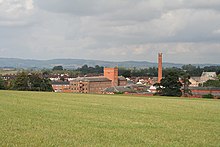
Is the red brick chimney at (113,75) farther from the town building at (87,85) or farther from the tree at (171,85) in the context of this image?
the tree at (171,85)

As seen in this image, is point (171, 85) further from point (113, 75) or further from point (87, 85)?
point (113, 75)

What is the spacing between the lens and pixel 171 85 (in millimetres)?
78500

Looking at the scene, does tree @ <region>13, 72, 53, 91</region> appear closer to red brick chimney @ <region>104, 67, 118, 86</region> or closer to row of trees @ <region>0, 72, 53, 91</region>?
row of trees @ <region>0, 72, 53, 91</region>

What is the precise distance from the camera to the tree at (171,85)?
7801cm

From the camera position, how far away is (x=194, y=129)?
59.0 feet

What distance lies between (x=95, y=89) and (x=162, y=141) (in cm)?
13230

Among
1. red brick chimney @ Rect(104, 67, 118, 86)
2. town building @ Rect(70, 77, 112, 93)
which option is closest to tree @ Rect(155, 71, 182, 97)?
town building @ Rect(70, 77, 112, 93)

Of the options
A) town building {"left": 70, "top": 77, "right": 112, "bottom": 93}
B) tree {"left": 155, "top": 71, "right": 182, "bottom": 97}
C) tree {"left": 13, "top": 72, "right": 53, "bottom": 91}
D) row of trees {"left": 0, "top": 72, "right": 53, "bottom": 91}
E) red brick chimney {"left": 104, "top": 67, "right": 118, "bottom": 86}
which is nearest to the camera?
tree {"left": 155, "top": 71, "right": 182, "bottom": 97}

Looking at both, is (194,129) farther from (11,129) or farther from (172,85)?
(172,85)

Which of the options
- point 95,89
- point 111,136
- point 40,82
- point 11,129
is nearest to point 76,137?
point 111,136

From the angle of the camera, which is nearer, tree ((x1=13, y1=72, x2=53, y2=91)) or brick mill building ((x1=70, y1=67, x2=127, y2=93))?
tree ((x1=13, y1=72, x2=53, y2=91))

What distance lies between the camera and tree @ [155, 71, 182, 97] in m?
78.0

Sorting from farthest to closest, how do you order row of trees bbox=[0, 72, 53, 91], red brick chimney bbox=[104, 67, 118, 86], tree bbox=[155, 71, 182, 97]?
1. red brick chimney bbox=[104, 67, 118, 86]
2. row of trees bbox=[0, 72, 53, 91]
3. tree bbox=[155, 71, 182, 97]

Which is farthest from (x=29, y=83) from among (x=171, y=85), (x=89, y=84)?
(x=89, y=84)
